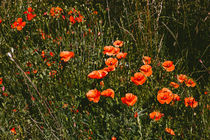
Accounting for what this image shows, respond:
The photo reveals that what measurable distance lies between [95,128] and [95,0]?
194cm

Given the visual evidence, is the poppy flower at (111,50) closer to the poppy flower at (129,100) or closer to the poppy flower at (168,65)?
the poppy flower at (168,65)

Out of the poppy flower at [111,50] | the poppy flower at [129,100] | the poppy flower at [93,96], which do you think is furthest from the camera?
the poppy flower at [111,50]

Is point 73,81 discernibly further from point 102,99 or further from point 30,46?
point 30,46

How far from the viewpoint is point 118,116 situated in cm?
174

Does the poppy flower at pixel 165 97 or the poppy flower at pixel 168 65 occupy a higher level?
the poppy flower at pixel 168 65

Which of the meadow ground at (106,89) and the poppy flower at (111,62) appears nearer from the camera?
the meadow ground at (106,89)

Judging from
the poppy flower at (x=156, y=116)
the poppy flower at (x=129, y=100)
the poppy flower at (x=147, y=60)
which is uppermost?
the poppy flower at (x=147, y=60)

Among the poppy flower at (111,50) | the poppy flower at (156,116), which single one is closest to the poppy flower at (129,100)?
the poppy flower at (156,116)

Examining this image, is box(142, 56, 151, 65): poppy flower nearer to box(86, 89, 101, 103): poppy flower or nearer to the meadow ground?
the meadow ground

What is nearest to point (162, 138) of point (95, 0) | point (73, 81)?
point (73, 81)

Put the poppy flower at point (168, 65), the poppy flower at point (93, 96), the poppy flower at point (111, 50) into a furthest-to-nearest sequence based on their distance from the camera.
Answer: the poppy flower at point (111, 50)
the poppy flower at point (168, 65)
the poppy flower at point (93, 96)

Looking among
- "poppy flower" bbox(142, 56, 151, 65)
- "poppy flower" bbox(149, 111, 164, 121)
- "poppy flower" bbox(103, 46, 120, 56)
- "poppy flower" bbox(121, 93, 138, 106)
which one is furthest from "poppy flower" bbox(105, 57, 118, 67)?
"poppy flower" bbox(149, 111, 164, 121)

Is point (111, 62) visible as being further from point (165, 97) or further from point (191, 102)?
point (191, 102)

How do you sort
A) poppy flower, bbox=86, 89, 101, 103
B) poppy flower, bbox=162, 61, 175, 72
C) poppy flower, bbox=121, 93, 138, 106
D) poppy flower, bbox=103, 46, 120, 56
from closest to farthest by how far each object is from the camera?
poppy flower, bbox=121, 93, 138, 106, poppy flower, bbox=86, 89, 101, 103, poppy flower, bbox=162, 61, 175, 72, poppy flower, bbox=103, 46, 120, 56
